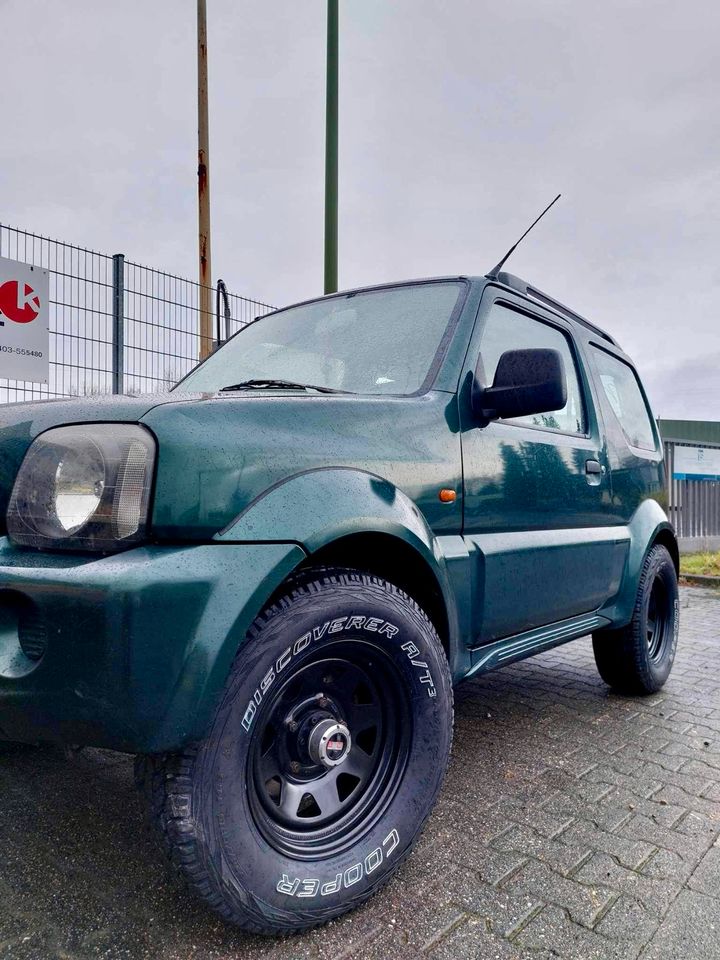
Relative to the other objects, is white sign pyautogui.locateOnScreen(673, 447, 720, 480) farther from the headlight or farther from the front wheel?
the headlight

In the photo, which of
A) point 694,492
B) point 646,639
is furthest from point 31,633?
point 694,492

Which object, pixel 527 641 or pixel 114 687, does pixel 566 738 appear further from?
pixel 114 687

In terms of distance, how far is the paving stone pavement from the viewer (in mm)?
1600

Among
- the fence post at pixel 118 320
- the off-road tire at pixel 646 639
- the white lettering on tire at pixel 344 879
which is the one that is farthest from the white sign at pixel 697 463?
the white lettering on tire at pixel 344 879

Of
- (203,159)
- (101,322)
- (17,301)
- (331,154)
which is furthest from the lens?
(203,159)

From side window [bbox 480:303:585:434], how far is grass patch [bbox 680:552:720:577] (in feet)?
20.4

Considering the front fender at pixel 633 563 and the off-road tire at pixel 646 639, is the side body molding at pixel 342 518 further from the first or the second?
the off-road tire at pixel 646 639

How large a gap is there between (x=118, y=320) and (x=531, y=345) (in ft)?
14.5

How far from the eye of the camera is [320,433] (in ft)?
5.82

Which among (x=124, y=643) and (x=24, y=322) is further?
(x=24, y=322)

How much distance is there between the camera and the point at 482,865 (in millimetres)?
1949

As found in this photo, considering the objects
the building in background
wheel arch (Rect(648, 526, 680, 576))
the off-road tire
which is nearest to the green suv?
the off-road tire

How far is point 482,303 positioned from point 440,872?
1.86 meters

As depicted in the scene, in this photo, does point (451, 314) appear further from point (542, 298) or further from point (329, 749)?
point (329, 749)
